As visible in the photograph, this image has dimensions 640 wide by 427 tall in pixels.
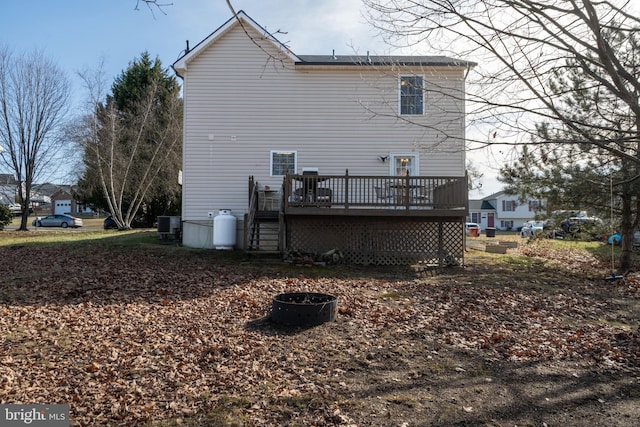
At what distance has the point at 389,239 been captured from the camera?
1291cm

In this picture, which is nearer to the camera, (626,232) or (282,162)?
(626,232)

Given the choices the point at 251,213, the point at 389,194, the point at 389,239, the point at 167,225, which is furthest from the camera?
the point at 167,225

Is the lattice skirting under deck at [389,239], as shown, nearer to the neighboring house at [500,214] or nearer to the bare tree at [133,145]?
the bare tree at [133,145]

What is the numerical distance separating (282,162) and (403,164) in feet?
13.0

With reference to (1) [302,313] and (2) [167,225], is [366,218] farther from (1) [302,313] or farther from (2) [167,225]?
(2) [167,225]

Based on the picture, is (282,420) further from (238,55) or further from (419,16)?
(238,55)

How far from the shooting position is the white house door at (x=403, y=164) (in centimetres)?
1409

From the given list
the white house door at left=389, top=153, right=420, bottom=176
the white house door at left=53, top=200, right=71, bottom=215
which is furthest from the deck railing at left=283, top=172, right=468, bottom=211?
the white house door at left=53, top=200, right=71, bottom=215

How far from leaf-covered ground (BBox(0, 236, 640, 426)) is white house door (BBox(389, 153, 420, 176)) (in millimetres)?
5398

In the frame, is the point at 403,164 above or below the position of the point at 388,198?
above

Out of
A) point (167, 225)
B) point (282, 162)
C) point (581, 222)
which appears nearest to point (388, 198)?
point (282, 162)

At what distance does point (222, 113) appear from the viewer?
46.5ft

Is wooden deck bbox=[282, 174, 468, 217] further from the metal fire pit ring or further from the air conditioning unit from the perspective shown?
the metal fire pit ring

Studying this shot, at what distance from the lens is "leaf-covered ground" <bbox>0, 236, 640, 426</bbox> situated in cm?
372
